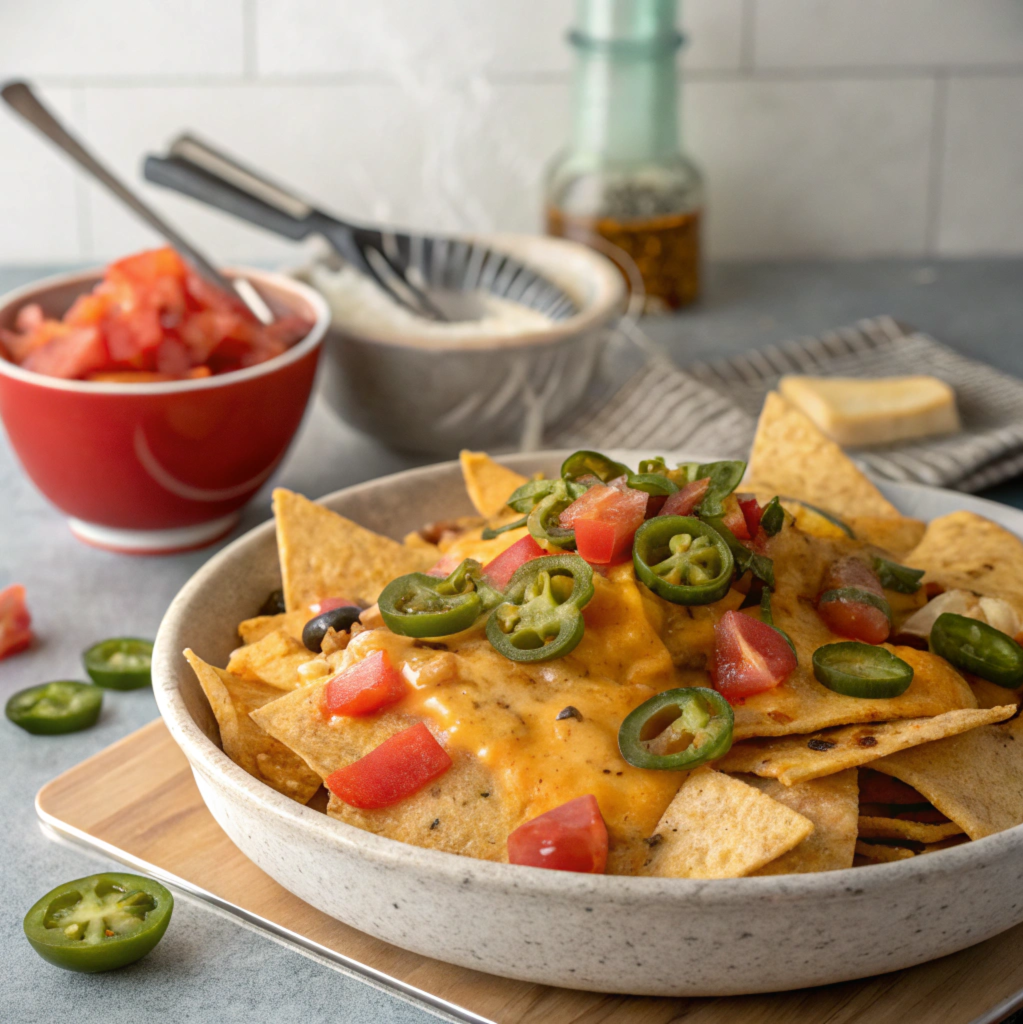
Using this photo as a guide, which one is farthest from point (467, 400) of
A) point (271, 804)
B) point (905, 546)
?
point (271, 804)

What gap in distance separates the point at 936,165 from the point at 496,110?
1333 mm

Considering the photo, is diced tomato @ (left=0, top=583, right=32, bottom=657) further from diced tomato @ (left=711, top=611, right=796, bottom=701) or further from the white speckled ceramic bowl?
diced tomato @ (left=711, top=611, right=796, bottom=701)

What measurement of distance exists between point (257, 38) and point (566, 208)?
1.08 metres

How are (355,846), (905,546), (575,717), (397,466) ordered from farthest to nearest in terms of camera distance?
(397,466)
(905,546)
(575,717)
(355,846)

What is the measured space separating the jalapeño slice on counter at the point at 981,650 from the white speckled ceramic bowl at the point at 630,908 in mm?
295

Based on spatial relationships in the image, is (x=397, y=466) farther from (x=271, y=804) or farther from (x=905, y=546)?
(x=271, y=804)

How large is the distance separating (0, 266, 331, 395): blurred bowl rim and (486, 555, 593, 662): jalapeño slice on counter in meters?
0.92

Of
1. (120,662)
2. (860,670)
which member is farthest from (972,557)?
(120,662)

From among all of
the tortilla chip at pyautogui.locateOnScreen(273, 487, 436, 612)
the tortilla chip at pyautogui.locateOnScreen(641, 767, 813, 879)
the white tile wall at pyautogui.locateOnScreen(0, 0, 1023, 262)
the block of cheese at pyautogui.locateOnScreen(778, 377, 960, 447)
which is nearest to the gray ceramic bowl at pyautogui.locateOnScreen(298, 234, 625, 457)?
the block of cheese at pyautogui.locateOnScreen(778, 377, 960, 447)

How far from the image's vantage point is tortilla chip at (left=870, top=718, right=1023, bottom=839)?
1.30 meters

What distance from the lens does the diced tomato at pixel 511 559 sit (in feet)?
5.02

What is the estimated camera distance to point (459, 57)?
12.3 feet

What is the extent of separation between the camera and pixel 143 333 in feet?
7.41

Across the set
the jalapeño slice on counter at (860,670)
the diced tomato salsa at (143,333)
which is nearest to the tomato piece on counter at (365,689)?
the jalapeño slice on counter at (860,670)
